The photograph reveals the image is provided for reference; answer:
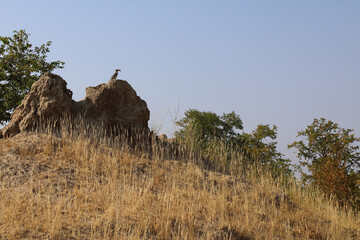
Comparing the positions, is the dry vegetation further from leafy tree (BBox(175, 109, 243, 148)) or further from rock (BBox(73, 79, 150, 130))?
leafy tree (BBox(175, 109, 243, 148))

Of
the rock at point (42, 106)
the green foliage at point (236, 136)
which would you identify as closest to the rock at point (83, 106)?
the rock at point (42, 106)

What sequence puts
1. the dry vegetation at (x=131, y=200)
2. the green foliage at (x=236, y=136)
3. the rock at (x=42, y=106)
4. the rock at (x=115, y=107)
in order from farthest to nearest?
the green foliage at (x=236, y=136) < the rock at (x=115, y=107) < the rock at (x=42, y=106) < the dry vegetation at (x=131, y=200)

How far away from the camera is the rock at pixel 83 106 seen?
36.0 ft

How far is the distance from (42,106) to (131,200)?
189 inches

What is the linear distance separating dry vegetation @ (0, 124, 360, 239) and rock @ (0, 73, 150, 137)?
2.23ft

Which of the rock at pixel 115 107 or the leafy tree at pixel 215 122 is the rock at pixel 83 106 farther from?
the leafy tree at pixel 215 122

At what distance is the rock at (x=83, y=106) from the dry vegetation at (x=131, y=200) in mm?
680

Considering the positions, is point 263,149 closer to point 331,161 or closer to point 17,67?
point 331,161

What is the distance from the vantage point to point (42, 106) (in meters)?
10.9

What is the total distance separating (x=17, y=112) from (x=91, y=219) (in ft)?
19.5

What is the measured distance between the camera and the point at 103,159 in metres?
9.88

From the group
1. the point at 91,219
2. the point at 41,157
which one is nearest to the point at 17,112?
the point at 41,157

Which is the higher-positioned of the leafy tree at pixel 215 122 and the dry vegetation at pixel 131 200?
the leafy tree at pixel 215 122

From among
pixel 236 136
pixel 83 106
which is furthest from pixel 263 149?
pixel 83 106
